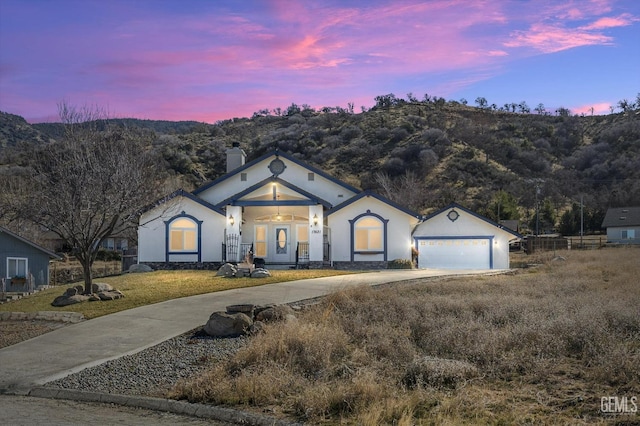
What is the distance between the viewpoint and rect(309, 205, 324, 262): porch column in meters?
32.5

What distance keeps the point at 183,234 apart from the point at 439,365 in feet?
83.7

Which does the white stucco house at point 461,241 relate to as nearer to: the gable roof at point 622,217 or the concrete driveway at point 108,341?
the concrete driveway at point 108,341

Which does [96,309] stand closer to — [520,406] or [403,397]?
[403,397]

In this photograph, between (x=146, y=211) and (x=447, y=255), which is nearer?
(x=146, y=211)

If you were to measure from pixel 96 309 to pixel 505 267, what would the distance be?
24084 mm

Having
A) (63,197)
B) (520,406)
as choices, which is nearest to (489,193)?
(63,197)

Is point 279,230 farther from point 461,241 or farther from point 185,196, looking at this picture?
point 461,241

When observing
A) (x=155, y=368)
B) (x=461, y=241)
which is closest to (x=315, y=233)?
(x=461, y=241)

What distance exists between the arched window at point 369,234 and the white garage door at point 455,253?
9.34 ft

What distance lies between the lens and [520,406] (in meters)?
8.19

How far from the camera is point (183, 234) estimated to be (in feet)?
109

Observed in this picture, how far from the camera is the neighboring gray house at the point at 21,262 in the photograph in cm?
3325

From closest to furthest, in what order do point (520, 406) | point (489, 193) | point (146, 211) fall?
point (520, 406), point (146, 211), point (489, 193)

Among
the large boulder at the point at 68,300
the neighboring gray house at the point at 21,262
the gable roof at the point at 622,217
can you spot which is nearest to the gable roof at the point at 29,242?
the neighboring gray house at the point at 21,262
